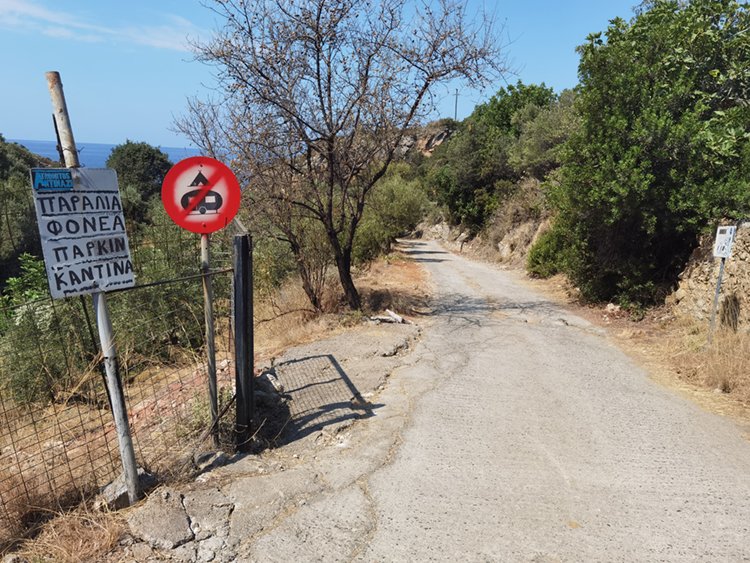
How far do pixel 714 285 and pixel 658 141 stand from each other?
2.86 meters

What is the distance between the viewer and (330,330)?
26.3 ft

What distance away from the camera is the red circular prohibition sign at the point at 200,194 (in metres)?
3.56

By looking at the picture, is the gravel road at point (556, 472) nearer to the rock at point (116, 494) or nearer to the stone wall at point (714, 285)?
the rock at point (116, 494)

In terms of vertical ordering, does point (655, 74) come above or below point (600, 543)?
above

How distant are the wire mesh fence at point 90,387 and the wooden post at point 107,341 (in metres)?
0.20

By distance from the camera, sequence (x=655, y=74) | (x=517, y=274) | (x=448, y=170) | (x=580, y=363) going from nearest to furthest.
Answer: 1. (x=580, y=363)
2. (x=655, y=74)
3. (x=517, y=274)
4. (x=448, y=170)

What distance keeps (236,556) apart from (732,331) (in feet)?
23.7

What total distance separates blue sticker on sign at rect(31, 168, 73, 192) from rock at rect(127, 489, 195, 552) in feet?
6.67

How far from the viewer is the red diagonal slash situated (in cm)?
365

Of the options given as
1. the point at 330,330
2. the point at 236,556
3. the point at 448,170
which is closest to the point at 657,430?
the point at 236,556

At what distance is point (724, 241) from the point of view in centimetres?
702

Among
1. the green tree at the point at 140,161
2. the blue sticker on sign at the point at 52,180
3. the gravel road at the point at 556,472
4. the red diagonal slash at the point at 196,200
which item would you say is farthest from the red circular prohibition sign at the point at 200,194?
the green tree at the point at 140,161

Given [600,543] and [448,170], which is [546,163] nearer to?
[448,170]

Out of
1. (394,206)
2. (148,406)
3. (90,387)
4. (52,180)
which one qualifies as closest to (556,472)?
(148,406)
